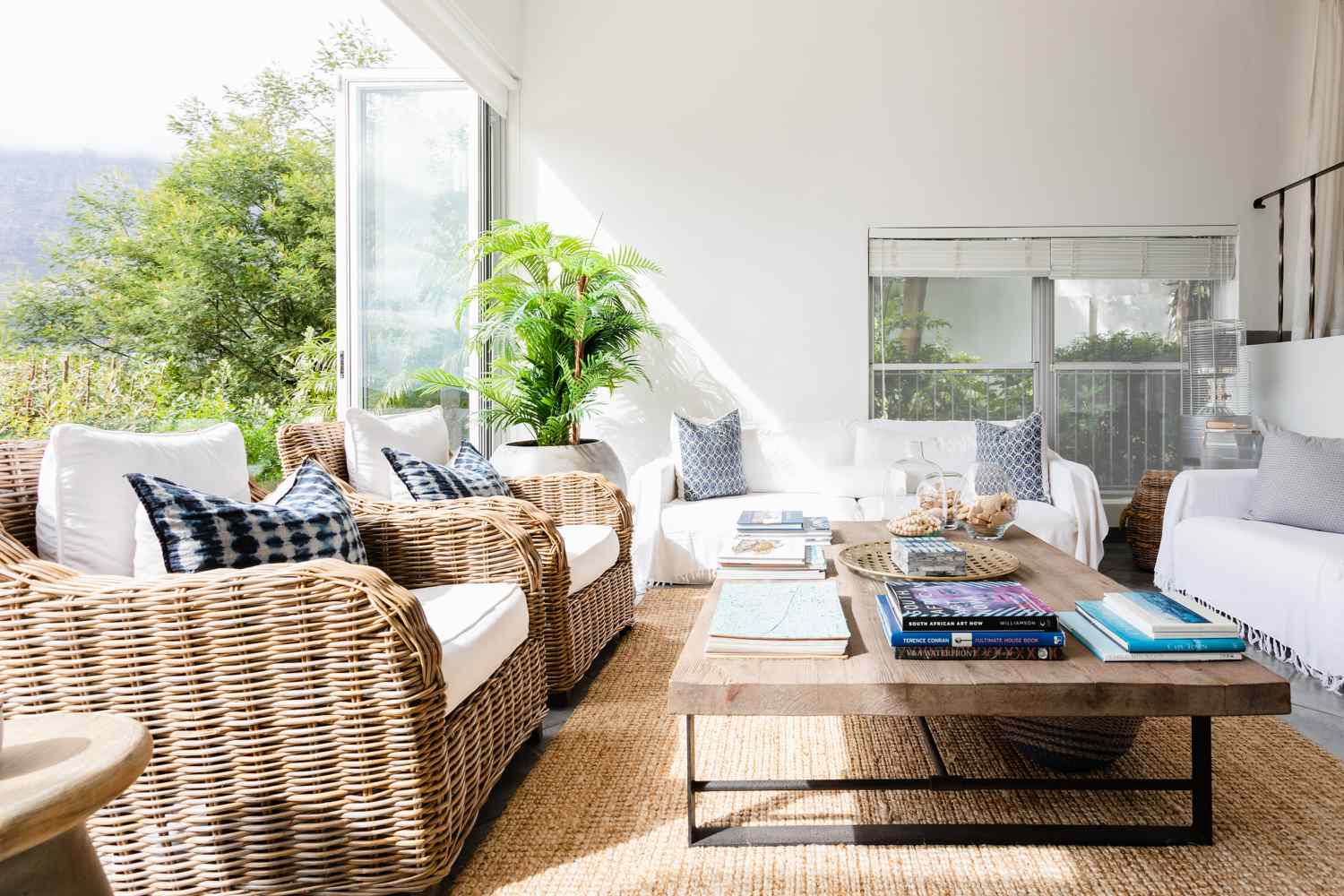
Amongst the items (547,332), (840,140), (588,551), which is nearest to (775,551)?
(588,551)

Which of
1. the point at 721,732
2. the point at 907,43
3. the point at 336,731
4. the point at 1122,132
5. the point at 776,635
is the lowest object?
the point at 721,732

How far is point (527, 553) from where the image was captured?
6.82 feet

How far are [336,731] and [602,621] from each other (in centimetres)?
143

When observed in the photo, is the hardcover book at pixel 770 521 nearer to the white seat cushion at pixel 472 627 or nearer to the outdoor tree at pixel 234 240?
the white seat cushion at pixel 472 627

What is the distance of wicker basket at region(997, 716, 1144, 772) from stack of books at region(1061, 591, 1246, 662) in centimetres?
34

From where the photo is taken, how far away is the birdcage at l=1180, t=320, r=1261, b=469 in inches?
162

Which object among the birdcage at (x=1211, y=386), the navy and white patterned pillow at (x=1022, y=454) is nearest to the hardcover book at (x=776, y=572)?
the navy and white patterned pillow at (x=1022, y=454)

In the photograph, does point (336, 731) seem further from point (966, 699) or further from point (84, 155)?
point (84, 155)

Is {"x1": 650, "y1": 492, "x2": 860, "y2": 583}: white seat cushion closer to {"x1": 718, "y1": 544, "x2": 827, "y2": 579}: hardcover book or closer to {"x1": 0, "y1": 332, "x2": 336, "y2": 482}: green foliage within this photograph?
{"x1": 718, "y1": 544, "x2": 827, "y2": 579}: hardcover book

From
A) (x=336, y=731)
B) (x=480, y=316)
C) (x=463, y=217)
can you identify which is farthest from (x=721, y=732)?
(x=463, y=217)

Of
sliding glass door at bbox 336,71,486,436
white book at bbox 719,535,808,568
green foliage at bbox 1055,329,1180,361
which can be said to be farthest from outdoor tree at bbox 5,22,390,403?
green foliage at bbox 1055,329,1180,361

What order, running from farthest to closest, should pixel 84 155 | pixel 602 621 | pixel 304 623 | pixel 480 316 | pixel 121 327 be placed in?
pixel 480 316, pixel 121 327, pixel 84 155, pixel 602 621, pixel 304 623

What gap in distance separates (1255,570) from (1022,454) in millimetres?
1160

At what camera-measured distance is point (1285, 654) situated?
2654 millimetres
